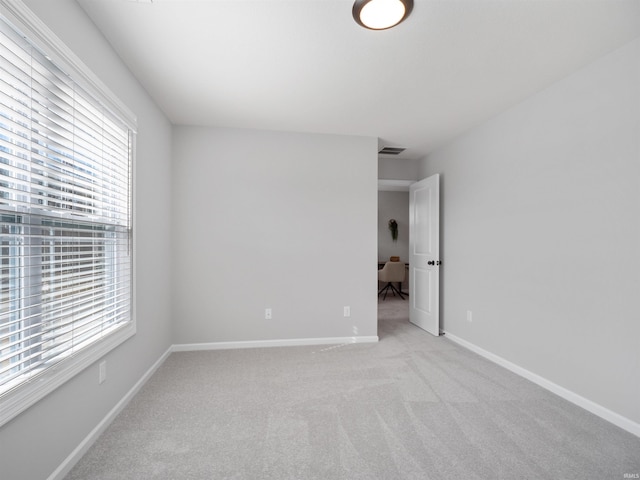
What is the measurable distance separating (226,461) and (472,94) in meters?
3.22

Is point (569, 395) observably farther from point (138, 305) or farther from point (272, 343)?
point (138, 305)

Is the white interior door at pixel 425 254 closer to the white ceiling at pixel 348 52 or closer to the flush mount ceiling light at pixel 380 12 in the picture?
the white ceiling at pixel 348 52

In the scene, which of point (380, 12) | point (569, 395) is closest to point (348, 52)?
point (380, 12)

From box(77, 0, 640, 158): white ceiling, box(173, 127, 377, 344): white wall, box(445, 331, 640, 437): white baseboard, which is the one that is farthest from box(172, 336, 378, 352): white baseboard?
box(77, 0, 640, 158): white ceiling

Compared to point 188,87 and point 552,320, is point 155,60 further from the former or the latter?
point 552,320

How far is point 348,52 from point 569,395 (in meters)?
2.98

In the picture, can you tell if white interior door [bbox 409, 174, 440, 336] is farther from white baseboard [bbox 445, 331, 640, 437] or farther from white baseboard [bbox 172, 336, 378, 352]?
white baseboard [bbox 172, 336, 378, 352]

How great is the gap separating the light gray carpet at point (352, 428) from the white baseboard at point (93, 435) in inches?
1.5

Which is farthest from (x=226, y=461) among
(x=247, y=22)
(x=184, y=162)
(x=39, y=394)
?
(x=184, y=162)

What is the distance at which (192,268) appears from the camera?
3.38m

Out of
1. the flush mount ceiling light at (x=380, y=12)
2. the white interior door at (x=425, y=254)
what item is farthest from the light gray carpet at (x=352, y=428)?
the flush mount ceiling light at (x=380, y=12)

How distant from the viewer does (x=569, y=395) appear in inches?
89.7

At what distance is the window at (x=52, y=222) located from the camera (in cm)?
124

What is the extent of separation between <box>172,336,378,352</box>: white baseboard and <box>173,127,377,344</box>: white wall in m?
0.05
